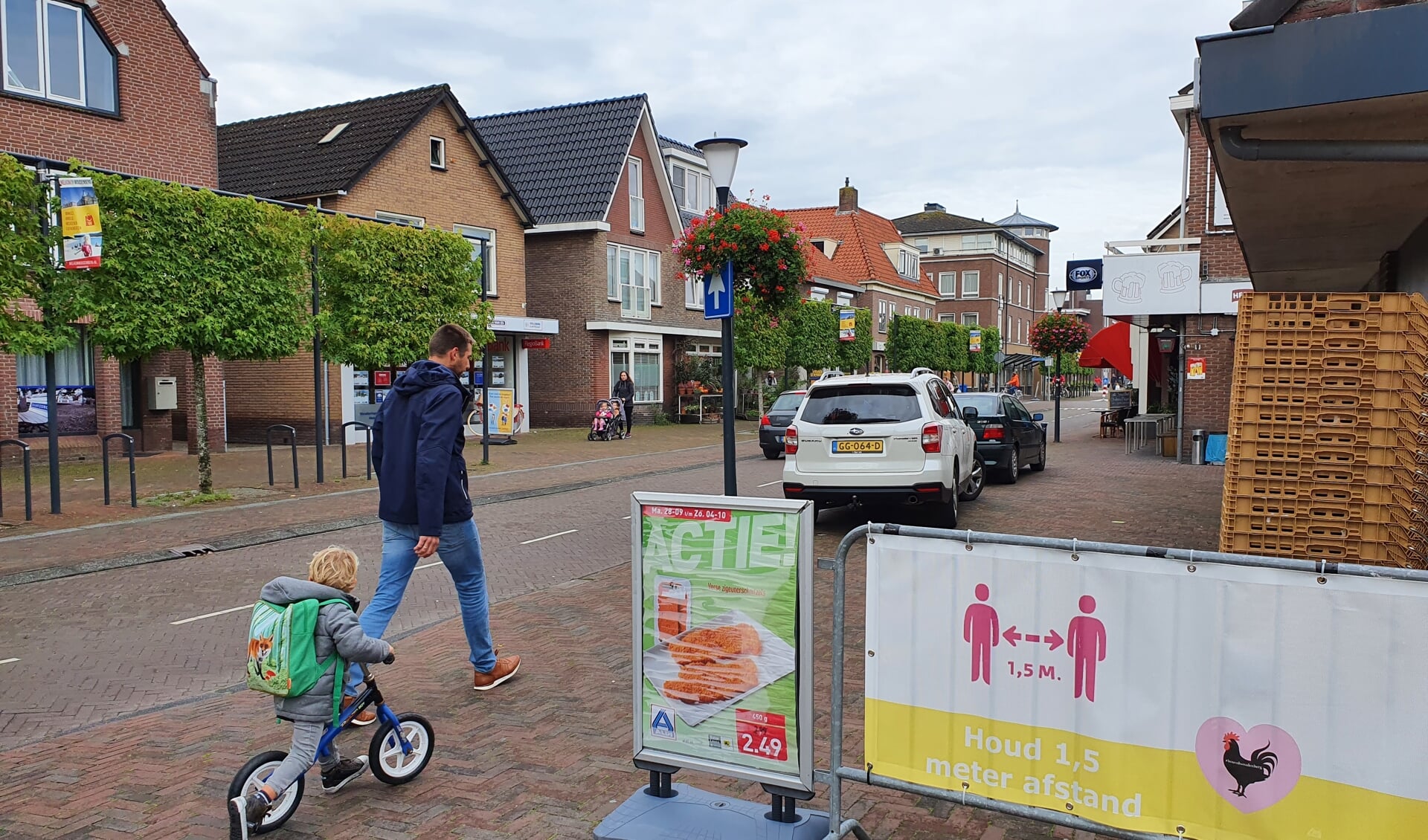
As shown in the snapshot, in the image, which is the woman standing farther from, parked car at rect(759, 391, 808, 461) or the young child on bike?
the young child on bike

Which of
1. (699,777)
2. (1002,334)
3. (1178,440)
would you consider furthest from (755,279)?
(1002,334)

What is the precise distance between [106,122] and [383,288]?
7296 mm

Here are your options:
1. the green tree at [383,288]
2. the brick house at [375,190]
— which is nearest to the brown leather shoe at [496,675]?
the green tree at [383,288]

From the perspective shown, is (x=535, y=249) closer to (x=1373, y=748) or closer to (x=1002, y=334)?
(x=1373, y=748)

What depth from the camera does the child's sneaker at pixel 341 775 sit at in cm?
428

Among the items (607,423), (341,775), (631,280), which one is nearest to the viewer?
(341,775)

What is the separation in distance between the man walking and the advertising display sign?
4.83 feet

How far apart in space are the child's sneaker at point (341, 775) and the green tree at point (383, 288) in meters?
12.7

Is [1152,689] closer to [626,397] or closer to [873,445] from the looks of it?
[873,445]

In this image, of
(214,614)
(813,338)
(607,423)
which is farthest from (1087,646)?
(813,338)

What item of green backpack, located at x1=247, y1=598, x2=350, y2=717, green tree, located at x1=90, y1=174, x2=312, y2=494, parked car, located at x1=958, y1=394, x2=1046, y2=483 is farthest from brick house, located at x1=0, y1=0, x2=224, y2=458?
green backpack, located at x1=247, y1=598, x2=350, y2=717

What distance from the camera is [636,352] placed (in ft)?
107

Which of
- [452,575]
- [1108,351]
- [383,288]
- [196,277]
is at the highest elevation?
[383,288]

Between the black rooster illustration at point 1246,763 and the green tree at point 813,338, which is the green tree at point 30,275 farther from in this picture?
the green tree at point 813,338
